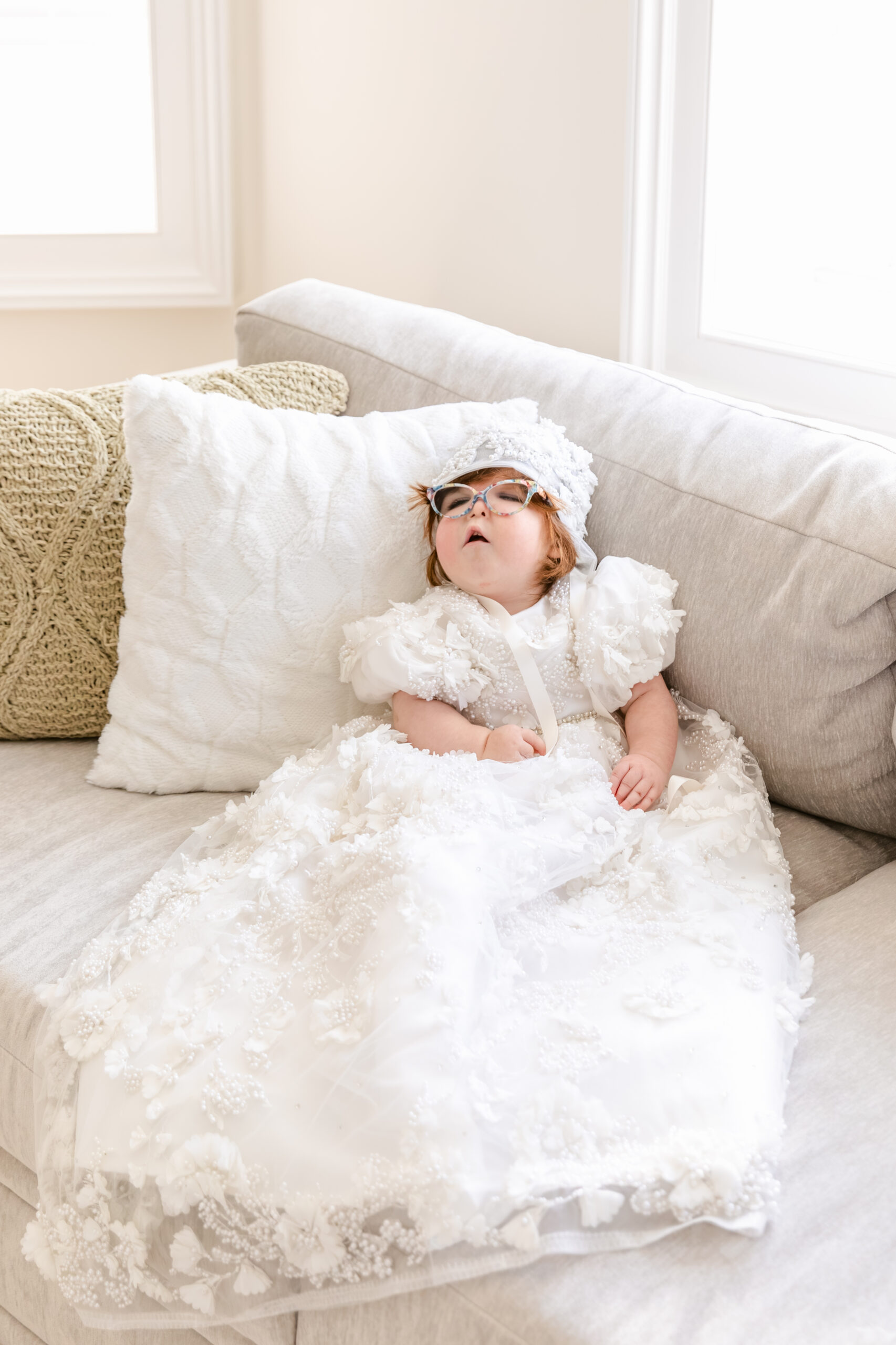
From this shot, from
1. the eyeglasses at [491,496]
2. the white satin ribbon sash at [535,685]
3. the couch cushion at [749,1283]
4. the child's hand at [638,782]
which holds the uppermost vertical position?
the eyeglasses at [491,496]

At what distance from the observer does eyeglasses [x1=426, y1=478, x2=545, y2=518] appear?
54.7 inches

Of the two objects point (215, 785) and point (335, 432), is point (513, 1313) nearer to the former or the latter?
point (215, 785)

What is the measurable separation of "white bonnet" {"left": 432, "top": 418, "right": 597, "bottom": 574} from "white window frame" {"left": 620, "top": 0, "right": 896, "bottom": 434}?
57 cm

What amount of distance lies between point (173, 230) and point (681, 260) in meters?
1.25

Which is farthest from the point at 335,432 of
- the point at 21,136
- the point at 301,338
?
the point at 21,136

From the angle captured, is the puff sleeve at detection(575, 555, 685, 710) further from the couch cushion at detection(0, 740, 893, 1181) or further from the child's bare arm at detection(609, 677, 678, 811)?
the couch cushion at detection(0, 740, 893, 1181)

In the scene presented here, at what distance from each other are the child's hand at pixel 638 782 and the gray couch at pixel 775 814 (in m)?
0.13

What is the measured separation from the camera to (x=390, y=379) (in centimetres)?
169

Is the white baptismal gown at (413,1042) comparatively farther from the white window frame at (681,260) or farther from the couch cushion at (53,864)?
the white window frame at (681,260)

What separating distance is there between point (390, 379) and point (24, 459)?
0.52 meters

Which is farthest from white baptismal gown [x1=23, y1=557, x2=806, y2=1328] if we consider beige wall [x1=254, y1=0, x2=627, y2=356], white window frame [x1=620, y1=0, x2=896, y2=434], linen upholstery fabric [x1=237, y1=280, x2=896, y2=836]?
beige wall [x1=254, y1=0, x2=627, y2=356]

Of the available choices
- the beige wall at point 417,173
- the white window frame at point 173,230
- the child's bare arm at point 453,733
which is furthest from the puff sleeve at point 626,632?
the white window frame at point 173,230

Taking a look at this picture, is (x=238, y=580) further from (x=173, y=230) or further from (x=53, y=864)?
(x=173, y=230)

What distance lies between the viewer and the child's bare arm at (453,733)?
4.40 feet
